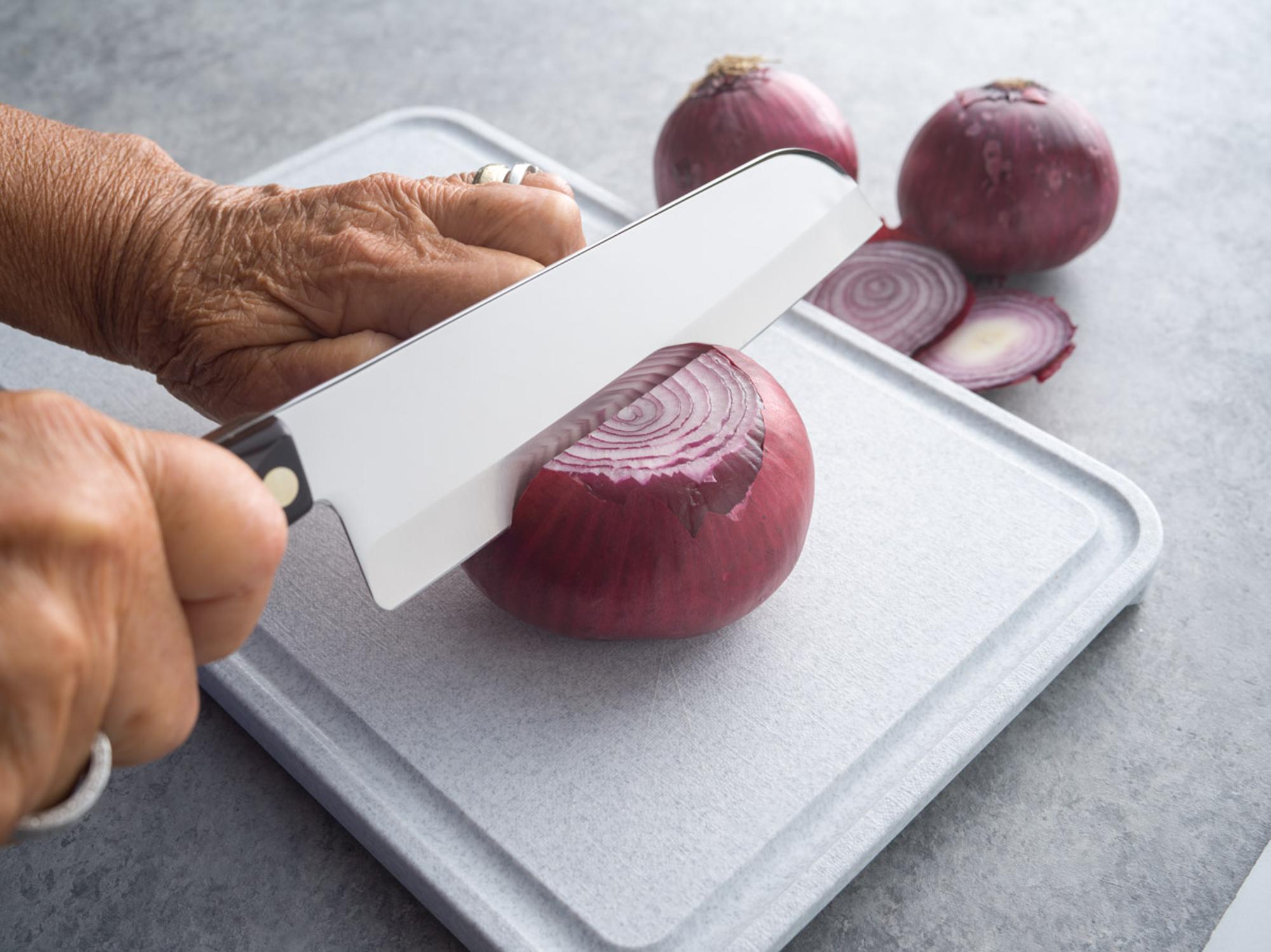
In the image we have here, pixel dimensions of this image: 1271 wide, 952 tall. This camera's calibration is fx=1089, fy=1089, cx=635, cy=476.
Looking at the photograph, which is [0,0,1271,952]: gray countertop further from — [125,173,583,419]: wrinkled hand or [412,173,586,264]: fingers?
[412,173,586,264]: fingers

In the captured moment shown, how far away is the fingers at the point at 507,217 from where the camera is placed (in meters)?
0.99

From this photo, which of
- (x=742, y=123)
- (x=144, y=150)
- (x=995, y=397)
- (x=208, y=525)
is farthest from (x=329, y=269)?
(x=995, y=397)

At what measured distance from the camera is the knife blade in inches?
30.5

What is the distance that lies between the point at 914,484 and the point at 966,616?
173 millimetres

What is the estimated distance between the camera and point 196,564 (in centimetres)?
63

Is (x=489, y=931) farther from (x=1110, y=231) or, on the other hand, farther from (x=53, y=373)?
(x=1110, y=231)

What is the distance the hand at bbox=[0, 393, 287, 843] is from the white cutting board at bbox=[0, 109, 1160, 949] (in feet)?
0.95

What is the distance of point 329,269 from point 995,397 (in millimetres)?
805

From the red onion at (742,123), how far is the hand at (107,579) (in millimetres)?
936

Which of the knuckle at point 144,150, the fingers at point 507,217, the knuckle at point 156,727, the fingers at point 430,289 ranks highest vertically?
the knuckle at point 144,150

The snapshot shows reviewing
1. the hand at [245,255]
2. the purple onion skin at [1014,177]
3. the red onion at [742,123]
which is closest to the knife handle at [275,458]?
the hand at [245,255]

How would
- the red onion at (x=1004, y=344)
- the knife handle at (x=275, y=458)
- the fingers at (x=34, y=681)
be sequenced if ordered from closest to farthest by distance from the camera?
the fingers at (x=34, y=681)
the knife handle at (x=275, y=458)
the red onion at (x=1004, y=344)

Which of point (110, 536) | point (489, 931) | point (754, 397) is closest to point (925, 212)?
point (754, 397)

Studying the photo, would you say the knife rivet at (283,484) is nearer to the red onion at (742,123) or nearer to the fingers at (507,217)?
the fingers at (507,217)
